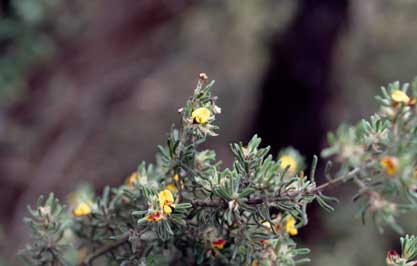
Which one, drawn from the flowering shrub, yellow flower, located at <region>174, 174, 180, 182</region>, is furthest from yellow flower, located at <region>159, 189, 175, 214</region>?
yellow flower, located at <region>174, 174, 180, 182</region>

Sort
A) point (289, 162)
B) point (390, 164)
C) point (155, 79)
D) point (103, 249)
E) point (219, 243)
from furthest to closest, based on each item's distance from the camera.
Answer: point (155, 79)
point (289, 162)
point (103, 249)
point (219, 243)
point (390, 164)

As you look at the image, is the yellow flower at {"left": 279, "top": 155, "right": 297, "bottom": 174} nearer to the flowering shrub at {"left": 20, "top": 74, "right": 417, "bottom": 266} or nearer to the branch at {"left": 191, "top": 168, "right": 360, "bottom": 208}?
the flowering shrub at {"left": 20, "top": 74, "right": 417, "bottom": 266}

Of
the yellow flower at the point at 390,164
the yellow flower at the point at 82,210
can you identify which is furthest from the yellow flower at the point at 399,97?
the yellow flower at the point at 82,210

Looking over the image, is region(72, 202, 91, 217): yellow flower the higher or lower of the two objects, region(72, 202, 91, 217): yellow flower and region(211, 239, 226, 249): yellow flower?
the higher

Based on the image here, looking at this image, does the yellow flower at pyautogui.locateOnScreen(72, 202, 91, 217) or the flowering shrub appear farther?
the yellow flower at pyautogui.locateOnScreen(72, 202, 91, 217)

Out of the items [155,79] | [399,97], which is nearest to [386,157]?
[399,97]

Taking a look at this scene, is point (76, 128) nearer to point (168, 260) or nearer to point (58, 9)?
point (58, 9)

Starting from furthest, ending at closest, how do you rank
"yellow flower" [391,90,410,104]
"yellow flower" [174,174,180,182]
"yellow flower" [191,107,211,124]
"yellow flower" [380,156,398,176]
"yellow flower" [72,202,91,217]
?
"yellow flower" [72,202,91,217] < "yellow flower" [174,174,180,182] < "yellow flower" [191,107,211,124] < "yellow flower" [391,90,410,104] < "yellow flower" [380,156,398,176]

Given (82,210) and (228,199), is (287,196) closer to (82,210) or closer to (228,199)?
(228,199)
